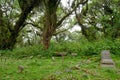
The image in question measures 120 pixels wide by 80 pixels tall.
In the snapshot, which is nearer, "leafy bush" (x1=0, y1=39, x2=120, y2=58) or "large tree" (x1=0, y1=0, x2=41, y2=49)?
"leafy bush" (x1=0, y1=39, x2=120, y2=58)

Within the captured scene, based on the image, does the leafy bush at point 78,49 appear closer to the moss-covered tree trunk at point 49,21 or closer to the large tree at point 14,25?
the moss-covered tree trunk at point 49,21

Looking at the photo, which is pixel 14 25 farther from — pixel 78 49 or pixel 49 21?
pixel 78 49

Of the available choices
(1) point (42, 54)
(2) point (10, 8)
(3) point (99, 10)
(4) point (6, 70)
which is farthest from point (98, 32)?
(4) point (6, 70)

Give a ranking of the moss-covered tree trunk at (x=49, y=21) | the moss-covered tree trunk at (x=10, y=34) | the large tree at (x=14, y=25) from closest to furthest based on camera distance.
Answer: the moss-covered tree trunk at (x=49, y=21)
the large tree at (x=14, y=25)
the moss-covered tree trunk at (x=10, y=34)

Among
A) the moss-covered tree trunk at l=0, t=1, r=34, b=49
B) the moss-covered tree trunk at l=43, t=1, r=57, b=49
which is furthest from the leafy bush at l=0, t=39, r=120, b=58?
the moss-covered tree trunk at l=0, t=1, r=34, b=49

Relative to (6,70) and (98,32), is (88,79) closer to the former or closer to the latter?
(6,70)

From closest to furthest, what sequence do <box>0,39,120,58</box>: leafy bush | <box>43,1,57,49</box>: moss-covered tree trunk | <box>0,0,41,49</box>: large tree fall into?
1. <box>0,39,120,58</box>: leafy bush
2. <box>43,1,57,49</box>: moss-covered tree trunk
3. <box>0,0,41,49</box>: large tree

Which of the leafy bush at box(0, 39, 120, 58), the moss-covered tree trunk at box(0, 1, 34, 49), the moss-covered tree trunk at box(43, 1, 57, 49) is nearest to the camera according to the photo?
the leafy bush at box(0, 39, 120, 58)

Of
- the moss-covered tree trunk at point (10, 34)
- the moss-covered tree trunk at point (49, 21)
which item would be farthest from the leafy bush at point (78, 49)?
the moss-covered tree trunk at point (10, 34)

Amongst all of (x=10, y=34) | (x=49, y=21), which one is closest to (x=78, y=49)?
(x=49, y=21)

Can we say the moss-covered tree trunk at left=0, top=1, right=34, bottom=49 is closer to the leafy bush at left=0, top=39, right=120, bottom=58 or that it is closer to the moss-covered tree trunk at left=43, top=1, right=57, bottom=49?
the moss-covered tree trunk at left=43, top=1, right=57, bottom=49

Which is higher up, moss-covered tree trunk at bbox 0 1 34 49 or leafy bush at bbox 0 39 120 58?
moss-covered tree trunk at bbox 0 1 34 49

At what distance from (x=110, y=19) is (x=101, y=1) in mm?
2810

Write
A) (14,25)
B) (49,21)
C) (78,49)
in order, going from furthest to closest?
(14,25) → (49,21) → (78,49)
